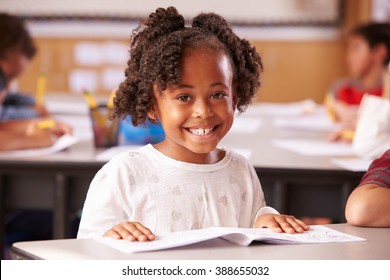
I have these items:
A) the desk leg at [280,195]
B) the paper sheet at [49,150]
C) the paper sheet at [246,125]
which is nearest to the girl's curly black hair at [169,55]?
the desk leg at [280,195]

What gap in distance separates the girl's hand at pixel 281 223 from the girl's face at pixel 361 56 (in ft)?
9.76

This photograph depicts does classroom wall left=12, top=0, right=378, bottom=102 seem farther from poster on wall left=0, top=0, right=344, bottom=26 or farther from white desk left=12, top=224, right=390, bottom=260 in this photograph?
white desk left=12, top=224, right=390, bottom=260

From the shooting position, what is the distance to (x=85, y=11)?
6020 millimetres

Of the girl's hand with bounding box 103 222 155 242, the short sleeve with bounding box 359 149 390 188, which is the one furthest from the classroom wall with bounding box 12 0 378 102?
the girl's hand with bounding box 103 222 155 242

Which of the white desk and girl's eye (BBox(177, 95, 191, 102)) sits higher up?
girl's eye (BBox(177, 95, 191, 102))

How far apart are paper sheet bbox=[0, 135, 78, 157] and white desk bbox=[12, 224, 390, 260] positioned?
1.12m

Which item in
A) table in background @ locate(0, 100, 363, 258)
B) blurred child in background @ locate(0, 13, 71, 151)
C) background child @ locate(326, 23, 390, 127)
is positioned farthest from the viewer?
background child @ locate(326, 23, 390, 127)

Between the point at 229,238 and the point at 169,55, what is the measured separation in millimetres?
383

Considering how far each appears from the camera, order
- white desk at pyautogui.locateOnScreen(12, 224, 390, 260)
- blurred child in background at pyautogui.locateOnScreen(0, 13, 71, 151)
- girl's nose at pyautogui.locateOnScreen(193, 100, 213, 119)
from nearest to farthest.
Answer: white desk at pyautogui.locateOnScreen(12, 224, 390, 260)
girl's nose at pyautogui.locateOnScreen(193, 100, 213, 119)
blurred child in background at pyautogui.locateOnScreen(0, 13, 71, 151)

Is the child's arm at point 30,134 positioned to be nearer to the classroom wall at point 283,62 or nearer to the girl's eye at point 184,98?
the girl's eye at point 184,98

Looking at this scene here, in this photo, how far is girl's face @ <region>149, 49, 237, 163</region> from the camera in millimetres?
1404
